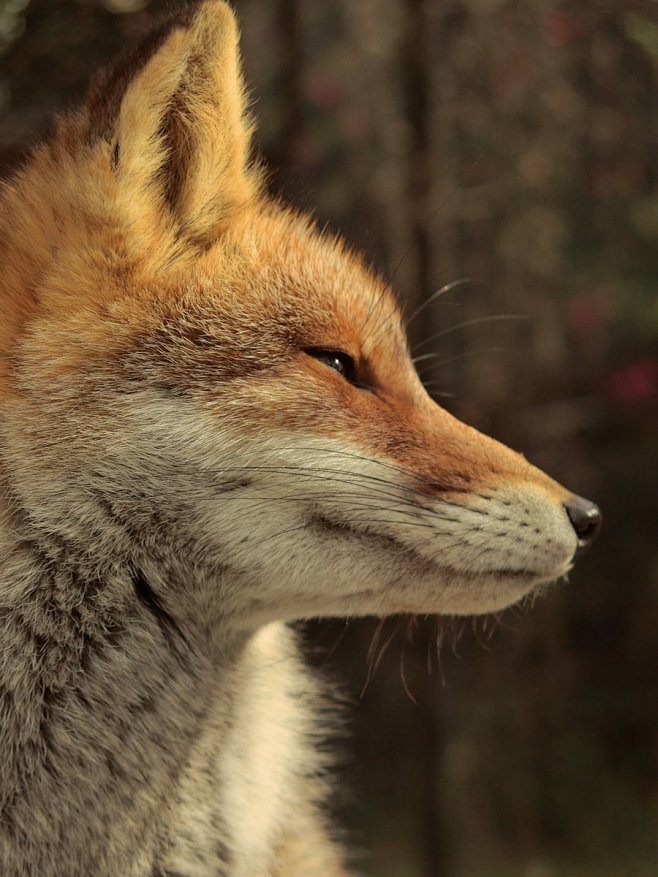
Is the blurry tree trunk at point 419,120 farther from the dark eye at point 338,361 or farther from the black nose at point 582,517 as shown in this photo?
the black nose at point 582,517

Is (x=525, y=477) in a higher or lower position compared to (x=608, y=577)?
higher

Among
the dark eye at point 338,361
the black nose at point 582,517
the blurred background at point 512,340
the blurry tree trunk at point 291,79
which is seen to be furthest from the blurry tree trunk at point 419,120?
the black nose at point 582,517

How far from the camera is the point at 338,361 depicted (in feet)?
8.47

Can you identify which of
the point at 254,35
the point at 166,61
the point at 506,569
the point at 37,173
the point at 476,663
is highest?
the point at 254,35

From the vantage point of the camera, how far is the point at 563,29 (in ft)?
15.9

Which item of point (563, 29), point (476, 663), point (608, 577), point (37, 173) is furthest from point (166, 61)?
point (608, 577)

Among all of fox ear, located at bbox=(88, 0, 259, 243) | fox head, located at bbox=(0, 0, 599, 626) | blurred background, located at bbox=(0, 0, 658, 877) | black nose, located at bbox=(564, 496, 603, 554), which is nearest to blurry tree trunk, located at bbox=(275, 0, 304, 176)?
blurred background, located at bbox=(0, 0, 658, 877)

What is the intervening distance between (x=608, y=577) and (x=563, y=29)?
481 cm

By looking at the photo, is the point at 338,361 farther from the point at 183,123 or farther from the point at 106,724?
the point at 106,724

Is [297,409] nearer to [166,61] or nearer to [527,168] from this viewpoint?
[166,61]

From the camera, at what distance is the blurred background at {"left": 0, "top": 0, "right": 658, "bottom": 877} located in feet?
17.7

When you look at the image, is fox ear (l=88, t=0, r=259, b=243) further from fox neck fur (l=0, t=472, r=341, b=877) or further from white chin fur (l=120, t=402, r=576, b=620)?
fox neck fur (l=0, t=472, r=341, b=877)

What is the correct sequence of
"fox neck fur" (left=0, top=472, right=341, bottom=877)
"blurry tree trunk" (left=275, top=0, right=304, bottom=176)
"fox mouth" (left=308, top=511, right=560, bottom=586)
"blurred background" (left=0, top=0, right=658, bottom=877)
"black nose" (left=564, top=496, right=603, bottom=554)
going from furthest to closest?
"blurred background" (left=0, top=0, right=658, bottom=877)
"blurry tree trunk" (left=275, top=0, right=304, bottom=176)
"black nose" (left=564, top=496, right=603, bottom=554)
"fox mouth" (left=308, top=511, right=560, bottom=586)
"fox neck fur" (left=0, top=472, right=341, bottom=877)

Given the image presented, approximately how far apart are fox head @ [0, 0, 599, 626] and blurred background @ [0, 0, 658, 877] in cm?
196
